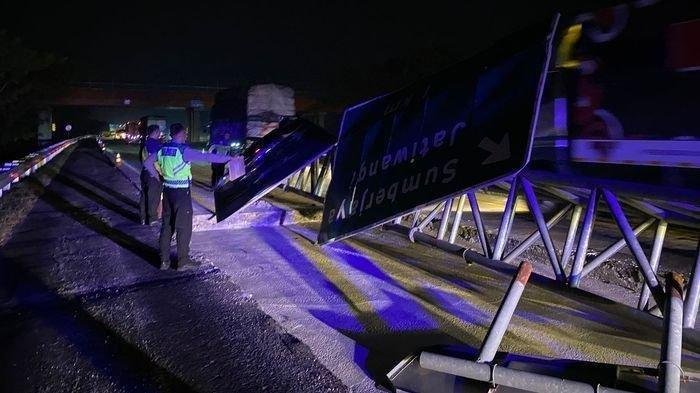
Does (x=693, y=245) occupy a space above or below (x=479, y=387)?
below

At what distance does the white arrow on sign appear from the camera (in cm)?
283

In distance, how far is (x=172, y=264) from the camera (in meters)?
5.85

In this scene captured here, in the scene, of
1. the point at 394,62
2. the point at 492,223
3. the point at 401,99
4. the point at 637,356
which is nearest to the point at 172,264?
the point at 401,99

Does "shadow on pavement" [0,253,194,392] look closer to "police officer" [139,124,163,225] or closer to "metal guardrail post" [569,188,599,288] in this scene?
"police officer" [139,124,163,225]

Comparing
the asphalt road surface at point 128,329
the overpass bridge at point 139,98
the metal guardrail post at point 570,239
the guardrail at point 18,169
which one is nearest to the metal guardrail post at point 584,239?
the metal guardrail post at point 570,239

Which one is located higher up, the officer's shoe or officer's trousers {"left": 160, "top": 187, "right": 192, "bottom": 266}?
officer's trousers {"left": 160, "top": 187, "right": 192, "bottom": 266}

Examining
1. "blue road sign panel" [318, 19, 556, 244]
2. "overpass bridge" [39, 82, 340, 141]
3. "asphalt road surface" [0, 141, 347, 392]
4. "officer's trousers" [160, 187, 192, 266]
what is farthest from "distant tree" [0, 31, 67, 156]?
"blue road sign panel" [318, 19, 556, 244]

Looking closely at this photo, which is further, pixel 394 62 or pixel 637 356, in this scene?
pixel 394 62

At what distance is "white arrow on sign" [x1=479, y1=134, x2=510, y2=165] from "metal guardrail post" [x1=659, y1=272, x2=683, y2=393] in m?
1.07

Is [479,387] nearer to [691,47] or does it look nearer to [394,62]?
[691,47]

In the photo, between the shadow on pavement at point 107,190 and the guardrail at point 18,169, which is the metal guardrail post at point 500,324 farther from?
the guardrail at point 18,169

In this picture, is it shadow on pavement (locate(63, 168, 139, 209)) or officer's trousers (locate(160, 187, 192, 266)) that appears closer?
officer's trousers (locate(160, 187, 192, 266))

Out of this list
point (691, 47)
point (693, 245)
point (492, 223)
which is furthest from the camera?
point (492, 223)

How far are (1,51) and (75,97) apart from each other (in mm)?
19261
